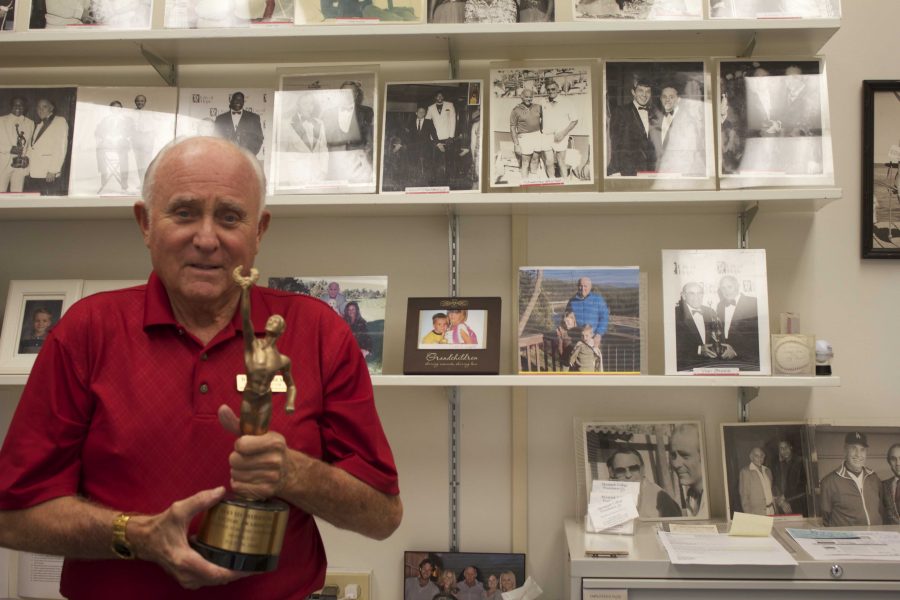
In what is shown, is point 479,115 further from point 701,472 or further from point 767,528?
point 767,528

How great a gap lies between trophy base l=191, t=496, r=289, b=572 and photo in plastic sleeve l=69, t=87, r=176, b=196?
129cm

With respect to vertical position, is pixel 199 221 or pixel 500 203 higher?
pixel 500 203

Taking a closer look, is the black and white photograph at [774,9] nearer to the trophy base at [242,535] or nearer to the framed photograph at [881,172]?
the framed photograph at [881,172]

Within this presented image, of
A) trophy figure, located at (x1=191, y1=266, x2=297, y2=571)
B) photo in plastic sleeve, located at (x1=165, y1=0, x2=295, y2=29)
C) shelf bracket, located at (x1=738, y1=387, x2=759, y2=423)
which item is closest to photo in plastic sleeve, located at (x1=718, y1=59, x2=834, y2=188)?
shelf bracket, located at (x1=738, y1=387, x2=759, y2=423)

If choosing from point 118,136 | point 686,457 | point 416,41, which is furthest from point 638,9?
point 118,136

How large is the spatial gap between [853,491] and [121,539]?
6.04ft

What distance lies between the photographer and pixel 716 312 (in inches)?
83.6

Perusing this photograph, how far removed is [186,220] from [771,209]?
1593mm

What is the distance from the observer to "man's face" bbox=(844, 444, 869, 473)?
2211 mm

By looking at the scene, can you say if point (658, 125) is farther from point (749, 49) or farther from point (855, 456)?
point (855, 456)

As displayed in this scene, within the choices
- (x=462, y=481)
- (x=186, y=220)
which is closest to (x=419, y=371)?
(x=462, y=481)

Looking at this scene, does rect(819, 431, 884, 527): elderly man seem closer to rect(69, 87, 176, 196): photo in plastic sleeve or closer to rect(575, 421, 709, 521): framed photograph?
rect(575, 421, 709, 521): framed photograph

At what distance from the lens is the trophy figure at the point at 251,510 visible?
1116mm

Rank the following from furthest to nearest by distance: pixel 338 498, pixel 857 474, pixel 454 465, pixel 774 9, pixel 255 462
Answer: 1. pixel 454 465
2. pixel 857 474
3. pixel 774 9
4. pixel 338 498
5. pixel 255 462
